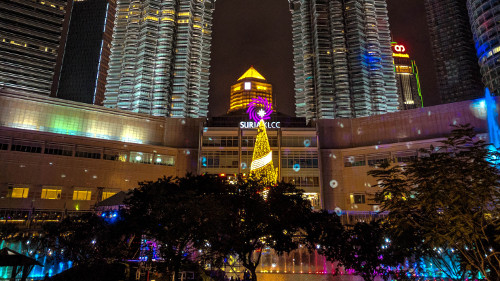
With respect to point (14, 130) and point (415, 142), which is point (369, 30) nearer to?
point (415, 142)

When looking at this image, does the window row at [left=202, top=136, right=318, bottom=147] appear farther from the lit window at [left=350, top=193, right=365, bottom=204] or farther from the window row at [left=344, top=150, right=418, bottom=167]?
the lit window at [left=350, top=193, right=365, bottom=204]

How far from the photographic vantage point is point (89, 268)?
2377 cm

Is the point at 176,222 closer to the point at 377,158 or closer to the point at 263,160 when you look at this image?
the point at 263,160

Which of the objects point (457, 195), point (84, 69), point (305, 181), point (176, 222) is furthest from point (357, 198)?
point (84, 69)

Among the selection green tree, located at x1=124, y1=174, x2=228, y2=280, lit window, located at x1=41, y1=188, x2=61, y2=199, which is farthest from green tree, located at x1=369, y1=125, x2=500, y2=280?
lit window, located at x1=41, y1=188, x2=61, y2=199

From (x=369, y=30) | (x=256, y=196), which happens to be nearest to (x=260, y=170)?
(x=256, y=196)

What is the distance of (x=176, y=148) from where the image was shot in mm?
78125

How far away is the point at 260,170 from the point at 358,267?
18.7 m

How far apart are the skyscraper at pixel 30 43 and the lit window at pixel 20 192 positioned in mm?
97103

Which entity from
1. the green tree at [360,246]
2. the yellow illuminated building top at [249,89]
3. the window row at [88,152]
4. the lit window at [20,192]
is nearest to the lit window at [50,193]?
the lit window at [20,192]

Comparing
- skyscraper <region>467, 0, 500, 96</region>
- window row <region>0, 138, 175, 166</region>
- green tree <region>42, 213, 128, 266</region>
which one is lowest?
green tree <region>42, 213, 128, 266</region>

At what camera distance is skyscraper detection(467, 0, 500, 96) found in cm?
9225

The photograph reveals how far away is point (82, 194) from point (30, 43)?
4482 inches

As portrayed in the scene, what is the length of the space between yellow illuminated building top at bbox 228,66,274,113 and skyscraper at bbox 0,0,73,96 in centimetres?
8745
